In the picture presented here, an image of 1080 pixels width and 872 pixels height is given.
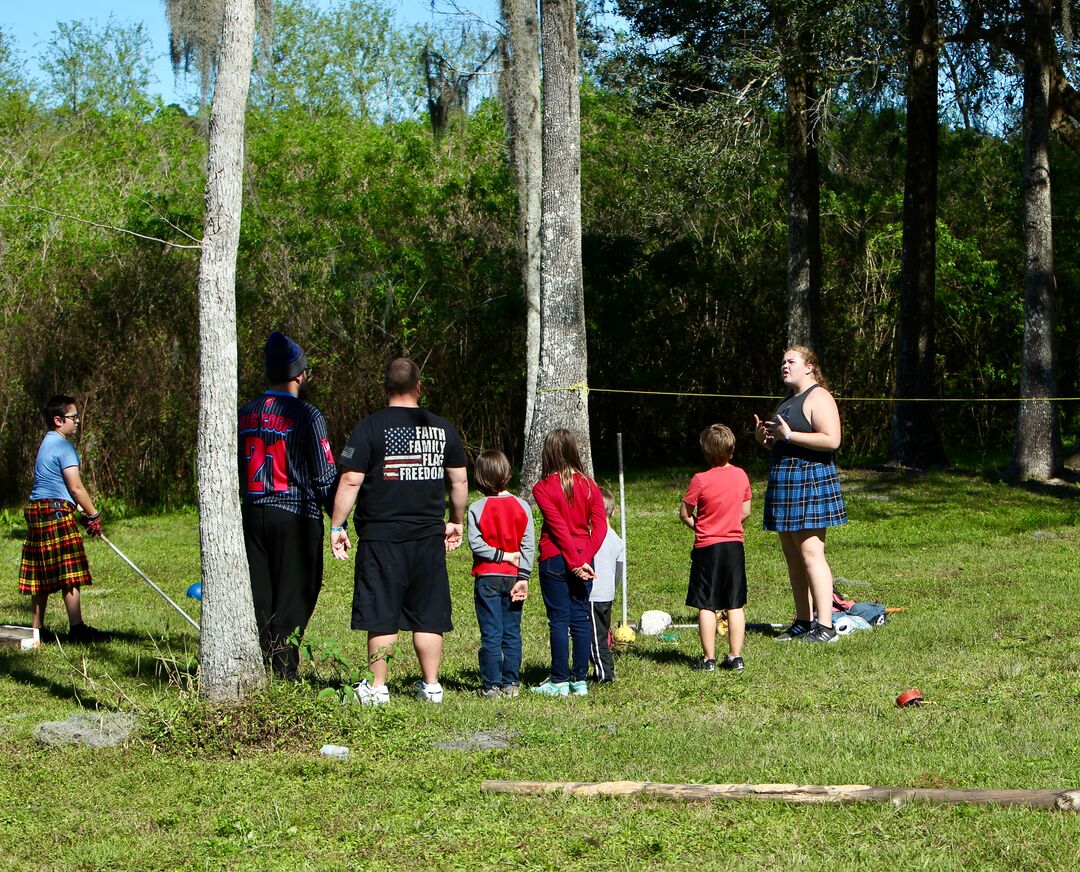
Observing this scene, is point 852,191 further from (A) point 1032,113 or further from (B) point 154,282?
(B) point 154,282

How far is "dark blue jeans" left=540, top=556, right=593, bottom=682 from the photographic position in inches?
259

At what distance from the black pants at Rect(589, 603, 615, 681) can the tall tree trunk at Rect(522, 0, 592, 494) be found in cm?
679

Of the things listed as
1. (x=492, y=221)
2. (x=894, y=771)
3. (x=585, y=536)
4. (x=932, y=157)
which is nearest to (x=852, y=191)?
(x=932, y=157)

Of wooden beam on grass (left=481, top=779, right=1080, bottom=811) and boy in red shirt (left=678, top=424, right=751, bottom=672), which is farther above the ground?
boy in red shirt (left=678, top=424, right=751, bottom=672)

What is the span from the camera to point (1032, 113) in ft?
52.1

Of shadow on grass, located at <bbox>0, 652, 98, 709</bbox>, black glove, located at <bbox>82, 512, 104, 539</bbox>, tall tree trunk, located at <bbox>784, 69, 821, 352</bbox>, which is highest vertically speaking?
tall tree trunk, located at <bbox>784, 69, 821, 352</bbox>

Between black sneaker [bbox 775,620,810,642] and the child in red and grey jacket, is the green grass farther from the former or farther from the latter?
the child in red and grey jacket

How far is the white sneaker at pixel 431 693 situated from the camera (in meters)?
6.34

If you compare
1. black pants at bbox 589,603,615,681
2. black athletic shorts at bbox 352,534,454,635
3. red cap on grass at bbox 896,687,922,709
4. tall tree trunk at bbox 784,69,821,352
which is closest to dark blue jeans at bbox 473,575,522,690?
black athletic shorts at bbox 352,534,454,635

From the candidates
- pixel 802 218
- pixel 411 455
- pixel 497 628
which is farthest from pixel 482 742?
pixel 802 218

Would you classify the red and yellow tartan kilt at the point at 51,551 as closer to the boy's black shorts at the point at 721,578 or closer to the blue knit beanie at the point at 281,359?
the blue knit beanie at the point at 281,359

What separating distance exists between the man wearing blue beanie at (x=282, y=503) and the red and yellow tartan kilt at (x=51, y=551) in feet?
8.73

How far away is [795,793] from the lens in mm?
4418

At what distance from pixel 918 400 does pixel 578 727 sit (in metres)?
11.5
